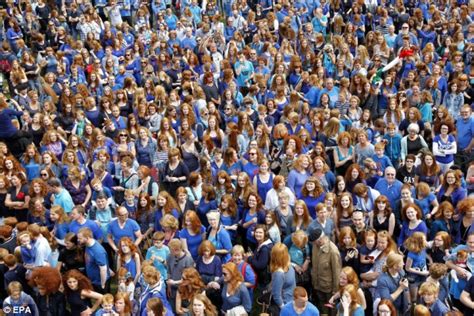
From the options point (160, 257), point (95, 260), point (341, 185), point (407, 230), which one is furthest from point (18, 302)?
point (407, 230)

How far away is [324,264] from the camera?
816 cm

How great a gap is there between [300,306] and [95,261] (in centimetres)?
265

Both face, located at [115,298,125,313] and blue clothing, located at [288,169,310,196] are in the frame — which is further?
blue clothing, located at [288,169,310,196]

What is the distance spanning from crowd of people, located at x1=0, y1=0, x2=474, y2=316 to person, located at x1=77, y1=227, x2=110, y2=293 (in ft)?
0.08

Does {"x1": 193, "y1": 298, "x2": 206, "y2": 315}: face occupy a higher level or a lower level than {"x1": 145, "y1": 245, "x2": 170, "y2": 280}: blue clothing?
higher

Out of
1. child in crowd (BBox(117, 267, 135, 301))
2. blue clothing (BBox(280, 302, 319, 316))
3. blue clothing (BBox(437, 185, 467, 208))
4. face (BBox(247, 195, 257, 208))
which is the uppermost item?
face (BBox(247, 195, 257, 208))

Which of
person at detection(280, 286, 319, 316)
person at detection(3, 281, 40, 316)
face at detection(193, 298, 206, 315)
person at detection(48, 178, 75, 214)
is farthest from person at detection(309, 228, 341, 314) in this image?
person at detection(48, 178, 75, 214)

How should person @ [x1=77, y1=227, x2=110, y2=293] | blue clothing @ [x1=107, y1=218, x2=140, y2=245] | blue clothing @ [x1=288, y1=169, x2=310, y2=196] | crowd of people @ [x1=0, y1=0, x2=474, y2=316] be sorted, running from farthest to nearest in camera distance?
blue clothing @ [x1=288, y1=169, x2=310, y2=196]
blue clothing @ [x1=107, y1=218, x2=140, y2=245]
person @ [x1=77, y1=227, x2=110, y2=293]
crowd of people @ [x1=0, y1=0, x2=474, y2=316]

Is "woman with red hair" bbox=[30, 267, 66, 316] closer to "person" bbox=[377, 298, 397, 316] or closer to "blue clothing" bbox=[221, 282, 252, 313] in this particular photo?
"blue clothing" bbox=[221, 282, 252, 313]

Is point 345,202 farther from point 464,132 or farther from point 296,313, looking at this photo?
point 464,132

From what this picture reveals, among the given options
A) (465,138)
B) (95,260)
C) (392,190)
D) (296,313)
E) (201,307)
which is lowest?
(465,138)

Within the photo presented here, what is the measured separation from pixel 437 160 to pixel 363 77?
9.63ft

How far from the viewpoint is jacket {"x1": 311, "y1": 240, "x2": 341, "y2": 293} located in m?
8.11

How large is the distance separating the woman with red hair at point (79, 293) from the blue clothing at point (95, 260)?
0.41m
